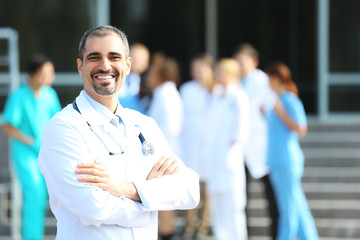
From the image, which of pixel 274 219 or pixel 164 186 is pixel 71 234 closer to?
pixel 164 186

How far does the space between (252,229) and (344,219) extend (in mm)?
1079

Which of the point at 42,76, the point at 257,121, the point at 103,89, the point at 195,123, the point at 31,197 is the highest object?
the point at 103,89

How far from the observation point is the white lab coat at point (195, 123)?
931 cm

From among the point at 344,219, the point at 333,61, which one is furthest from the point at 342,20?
the point at 344,219

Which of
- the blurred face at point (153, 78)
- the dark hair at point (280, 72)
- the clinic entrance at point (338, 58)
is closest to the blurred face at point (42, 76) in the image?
the blurred face at point (153, 78)

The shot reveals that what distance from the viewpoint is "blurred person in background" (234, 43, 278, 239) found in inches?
312

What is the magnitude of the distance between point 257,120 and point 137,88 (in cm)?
148

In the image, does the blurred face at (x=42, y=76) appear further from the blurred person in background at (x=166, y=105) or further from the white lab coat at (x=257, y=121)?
the white lab coat at (x=257, y=121)

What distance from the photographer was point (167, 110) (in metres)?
7.70

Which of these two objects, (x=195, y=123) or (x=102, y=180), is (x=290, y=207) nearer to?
(x=195, y=123)

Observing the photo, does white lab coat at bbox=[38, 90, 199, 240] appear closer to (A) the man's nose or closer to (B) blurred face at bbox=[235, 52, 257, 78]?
(A) the man's nose

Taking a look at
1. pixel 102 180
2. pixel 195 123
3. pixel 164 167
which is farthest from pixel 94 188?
pixel 195 123

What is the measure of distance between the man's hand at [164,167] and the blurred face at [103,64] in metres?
0.35

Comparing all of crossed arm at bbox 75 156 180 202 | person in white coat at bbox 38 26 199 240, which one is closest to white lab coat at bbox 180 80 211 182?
person in white coat at bbox 38 26 199 240
